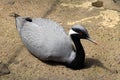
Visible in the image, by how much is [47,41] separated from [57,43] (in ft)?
0.42

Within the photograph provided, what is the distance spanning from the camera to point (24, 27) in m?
4.69

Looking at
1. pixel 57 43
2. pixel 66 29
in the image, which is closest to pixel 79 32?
pixel 57 43

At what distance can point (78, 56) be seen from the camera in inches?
170

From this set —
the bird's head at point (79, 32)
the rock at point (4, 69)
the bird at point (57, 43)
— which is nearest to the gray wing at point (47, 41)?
the bird at point (57, 43)

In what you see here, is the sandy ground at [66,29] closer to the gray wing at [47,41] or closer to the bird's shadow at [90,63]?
the bird's shadow at [90,63]

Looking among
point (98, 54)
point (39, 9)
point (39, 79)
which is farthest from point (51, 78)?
point (39, 9)

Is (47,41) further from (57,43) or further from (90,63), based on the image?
(90,63)

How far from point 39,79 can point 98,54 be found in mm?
894

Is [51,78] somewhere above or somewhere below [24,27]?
below

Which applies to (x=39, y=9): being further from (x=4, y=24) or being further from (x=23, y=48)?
(x=23, y=48)

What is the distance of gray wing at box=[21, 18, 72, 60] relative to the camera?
4.27 meters

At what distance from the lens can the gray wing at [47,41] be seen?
168 inches

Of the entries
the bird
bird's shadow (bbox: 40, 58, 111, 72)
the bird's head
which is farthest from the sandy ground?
the bird's head

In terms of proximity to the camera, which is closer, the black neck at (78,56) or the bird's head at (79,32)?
the bird's head at (79,32)
